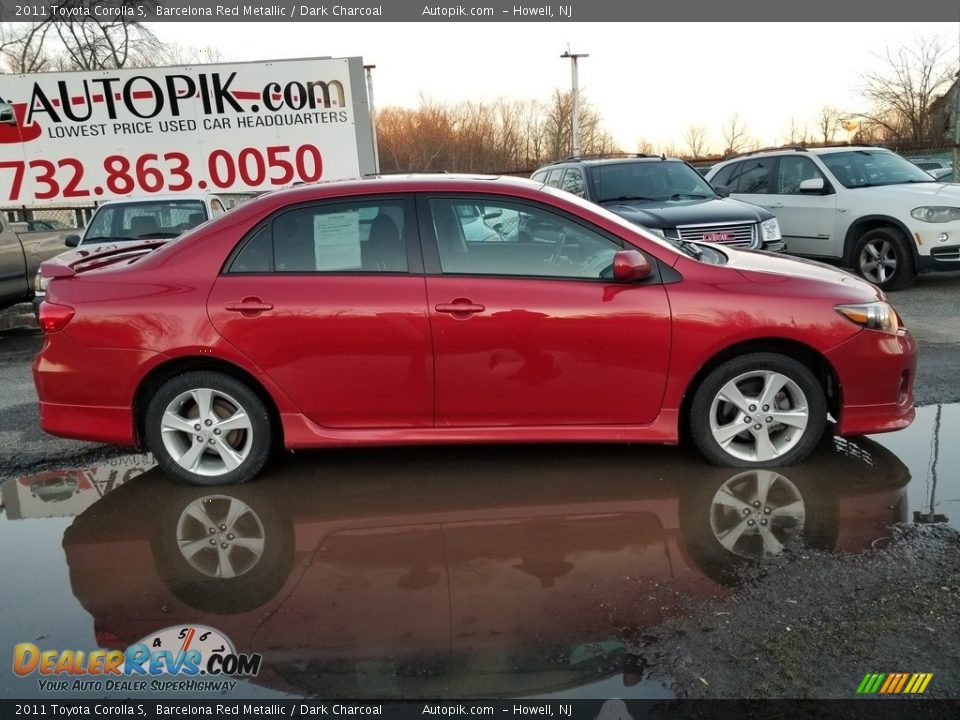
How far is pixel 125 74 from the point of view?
554 inches

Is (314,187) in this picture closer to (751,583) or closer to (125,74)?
(751,583)

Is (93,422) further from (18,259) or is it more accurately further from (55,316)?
(18,259)

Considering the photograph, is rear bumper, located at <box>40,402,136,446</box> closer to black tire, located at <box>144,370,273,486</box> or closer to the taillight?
black tire, located at <box>144,370,273,486</box>

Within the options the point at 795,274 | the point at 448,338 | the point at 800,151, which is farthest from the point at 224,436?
the point at 800,151

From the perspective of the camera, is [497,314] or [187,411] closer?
[497,314]

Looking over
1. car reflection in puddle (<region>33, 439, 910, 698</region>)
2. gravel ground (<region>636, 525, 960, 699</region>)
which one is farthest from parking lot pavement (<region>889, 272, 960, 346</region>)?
gravel ground (<region>636, 525, 960, 699</region>)

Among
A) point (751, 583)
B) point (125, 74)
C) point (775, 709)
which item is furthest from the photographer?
point (125, 74)

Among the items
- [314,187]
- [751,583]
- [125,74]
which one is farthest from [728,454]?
[125,74]

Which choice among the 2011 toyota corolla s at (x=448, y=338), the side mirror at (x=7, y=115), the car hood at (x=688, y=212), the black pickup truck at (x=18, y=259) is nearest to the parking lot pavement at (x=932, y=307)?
the car hood at (x=688, y=212)

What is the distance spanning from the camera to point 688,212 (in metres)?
8.77

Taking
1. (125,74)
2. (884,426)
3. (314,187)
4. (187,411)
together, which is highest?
(125,74)

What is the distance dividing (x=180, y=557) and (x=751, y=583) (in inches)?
99.4

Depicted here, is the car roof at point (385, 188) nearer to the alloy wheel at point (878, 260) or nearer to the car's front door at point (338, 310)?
the car's front door at point (338, 310)

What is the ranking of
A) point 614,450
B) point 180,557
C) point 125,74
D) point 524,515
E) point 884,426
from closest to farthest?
point 180,557
point 524,515
point 884,426
point 614,450
point 125,74
